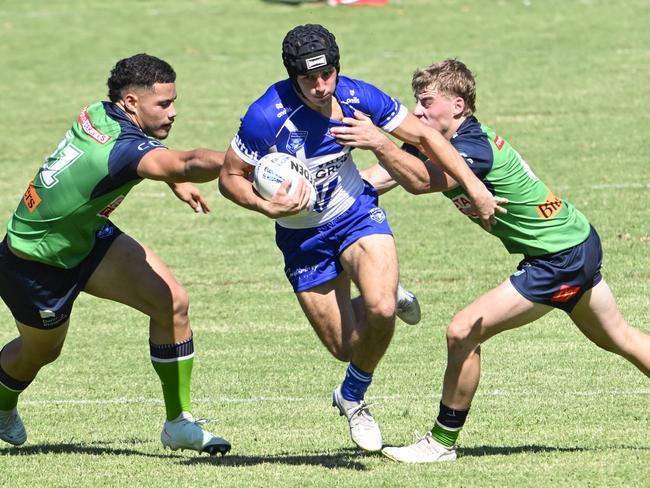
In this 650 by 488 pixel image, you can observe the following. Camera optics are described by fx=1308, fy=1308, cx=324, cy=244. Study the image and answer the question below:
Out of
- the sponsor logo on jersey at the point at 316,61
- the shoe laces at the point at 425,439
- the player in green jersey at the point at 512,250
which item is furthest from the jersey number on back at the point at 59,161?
the shoe laces at the point at 425,439

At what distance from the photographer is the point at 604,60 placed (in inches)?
884

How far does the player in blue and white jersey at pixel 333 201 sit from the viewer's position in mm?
7004

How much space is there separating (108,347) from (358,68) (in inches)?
512

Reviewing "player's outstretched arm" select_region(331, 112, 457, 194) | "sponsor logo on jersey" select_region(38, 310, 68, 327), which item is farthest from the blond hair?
"sponsor logo on jersey" select_region(38, 310, 68, 327)

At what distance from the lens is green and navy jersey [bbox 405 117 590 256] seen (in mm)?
7145

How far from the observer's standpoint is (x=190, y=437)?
7637 millimetres

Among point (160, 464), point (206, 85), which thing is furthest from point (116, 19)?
point (160, 464)

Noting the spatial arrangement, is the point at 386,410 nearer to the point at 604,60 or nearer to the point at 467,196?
the point at 467,196

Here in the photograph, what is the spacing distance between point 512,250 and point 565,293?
1.48 ft

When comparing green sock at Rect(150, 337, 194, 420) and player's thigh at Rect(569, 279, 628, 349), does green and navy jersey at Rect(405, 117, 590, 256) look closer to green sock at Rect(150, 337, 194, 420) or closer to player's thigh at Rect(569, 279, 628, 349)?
player's thigh at Rect(569, 279, 628, 349)

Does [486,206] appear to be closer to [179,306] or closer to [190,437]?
[179,306]

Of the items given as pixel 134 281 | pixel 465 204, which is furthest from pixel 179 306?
pixel 465 204

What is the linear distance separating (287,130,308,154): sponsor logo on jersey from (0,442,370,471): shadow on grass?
175 centimetres

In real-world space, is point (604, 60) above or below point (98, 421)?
below
